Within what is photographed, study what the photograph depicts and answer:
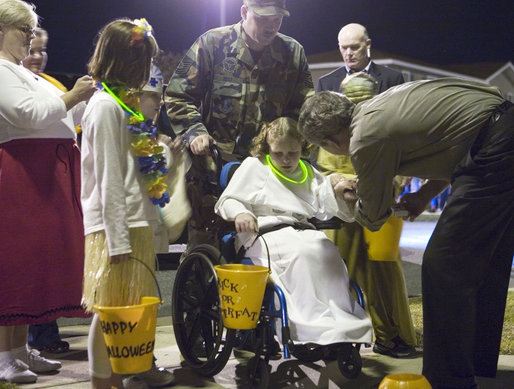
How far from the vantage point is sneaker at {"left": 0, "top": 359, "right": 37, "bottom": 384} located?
13.4 ft

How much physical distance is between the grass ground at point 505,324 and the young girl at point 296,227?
1426mm

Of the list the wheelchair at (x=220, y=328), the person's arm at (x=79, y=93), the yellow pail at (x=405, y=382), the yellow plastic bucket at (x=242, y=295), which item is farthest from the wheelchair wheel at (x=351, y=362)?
the person's arm at (x=79, y=93)

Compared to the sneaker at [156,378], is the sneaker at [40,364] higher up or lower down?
lower down

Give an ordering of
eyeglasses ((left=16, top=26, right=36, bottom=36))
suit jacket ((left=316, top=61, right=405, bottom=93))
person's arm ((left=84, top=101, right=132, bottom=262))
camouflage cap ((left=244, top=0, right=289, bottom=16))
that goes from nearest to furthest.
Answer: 1. person's arm ((left=84, top=101, right=132, bottom=262))
2. eyeglasses ((left=16, top=26, right=36, bottom=36))
3. camouflage cap ((left=244, top=0, right=289, bottom=16))
4. suit jacket ((left=316, top=61, right=405, bottom=93))

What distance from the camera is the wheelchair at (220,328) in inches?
150

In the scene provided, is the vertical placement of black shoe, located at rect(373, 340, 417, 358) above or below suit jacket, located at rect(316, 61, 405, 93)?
below

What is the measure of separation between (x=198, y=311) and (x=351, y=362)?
0.93m

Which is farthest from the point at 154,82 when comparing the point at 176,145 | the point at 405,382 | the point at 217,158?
the point at 405,382

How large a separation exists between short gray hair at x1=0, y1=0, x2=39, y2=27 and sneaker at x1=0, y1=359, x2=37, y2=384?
1843mm

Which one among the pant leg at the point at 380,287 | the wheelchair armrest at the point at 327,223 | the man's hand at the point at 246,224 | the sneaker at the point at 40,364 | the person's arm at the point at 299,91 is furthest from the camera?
the person's arm at the point at 299,91

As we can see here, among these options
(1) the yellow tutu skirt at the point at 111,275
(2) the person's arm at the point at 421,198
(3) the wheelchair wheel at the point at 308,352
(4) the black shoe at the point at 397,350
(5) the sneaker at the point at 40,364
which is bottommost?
(4) the black shoe at the point at 397,350

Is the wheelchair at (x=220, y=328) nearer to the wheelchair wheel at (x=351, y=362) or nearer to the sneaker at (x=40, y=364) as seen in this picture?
the wheelchair wheel at (x=351, y=362)

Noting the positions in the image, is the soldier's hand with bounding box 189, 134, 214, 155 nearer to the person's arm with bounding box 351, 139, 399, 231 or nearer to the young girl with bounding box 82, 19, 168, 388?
the young girl with bounding box 82, 19, 168, 388

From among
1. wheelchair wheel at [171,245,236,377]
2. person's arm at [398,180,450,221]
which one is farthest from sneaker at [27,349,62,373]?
person's arm at [398,180,450,221]
